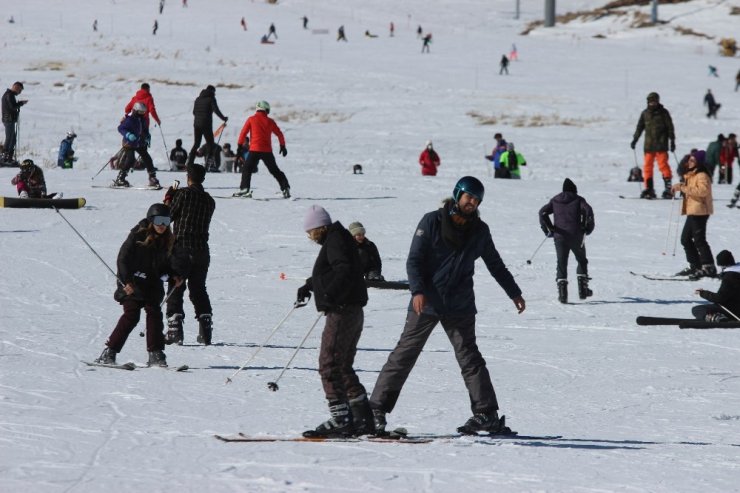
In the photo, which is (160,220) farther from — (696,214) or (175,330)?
(696,214)

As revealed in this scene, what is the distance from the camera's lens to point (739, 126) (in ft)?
130

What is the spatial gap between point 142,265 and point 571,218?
6.10 meters

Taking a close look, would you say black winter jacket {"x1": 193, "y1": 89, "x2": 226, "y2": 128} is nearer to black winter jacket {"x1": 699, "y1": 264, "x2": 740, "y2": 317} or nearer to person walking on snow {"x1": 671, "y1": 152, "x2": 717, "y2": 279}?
person walking on snow {"x1": 671, "y1": 152, "x2": 717, "y2": 279}

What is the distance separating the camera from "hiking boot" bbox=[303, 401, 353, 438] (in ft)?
21.7

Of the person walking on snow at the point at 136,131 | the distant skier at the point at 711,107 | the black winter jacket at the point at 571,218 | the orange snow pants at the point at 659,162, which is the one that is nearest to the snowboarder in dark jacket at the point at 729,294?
the black winter jacket at the point at 571,218

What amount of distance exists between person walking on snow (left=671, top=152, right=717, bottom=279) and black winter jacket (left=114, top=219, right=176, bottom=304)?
726cm

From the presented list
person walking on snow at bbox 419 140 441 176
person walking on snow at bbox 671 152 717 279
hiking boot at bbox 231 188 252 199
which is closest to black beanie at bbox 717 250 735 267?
person walking on snow at bbox 671 152 717 279

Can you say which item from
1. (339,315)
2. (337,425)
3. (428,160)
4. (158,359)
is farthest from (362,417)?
(428,160)

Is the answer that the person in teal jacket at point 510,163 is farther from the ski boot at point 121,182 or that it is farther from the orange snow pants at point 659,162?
the ski boot at point 121,182

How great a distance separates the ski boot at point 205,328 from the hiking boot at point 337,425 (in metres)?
3.73

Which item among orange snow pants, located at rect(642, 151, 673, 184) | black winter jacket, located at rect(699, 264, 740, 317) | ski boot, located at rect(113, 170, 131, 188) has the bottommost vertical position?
black winter jacket, located at rect(699, 264, 740, 317)

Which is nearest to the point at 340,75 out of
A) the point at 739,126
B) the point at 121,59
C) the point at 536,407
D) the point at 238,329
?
the point at 121,59

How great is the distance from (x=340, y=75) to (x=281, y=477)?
4541 cm

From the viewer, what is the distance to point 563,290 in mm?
13391
